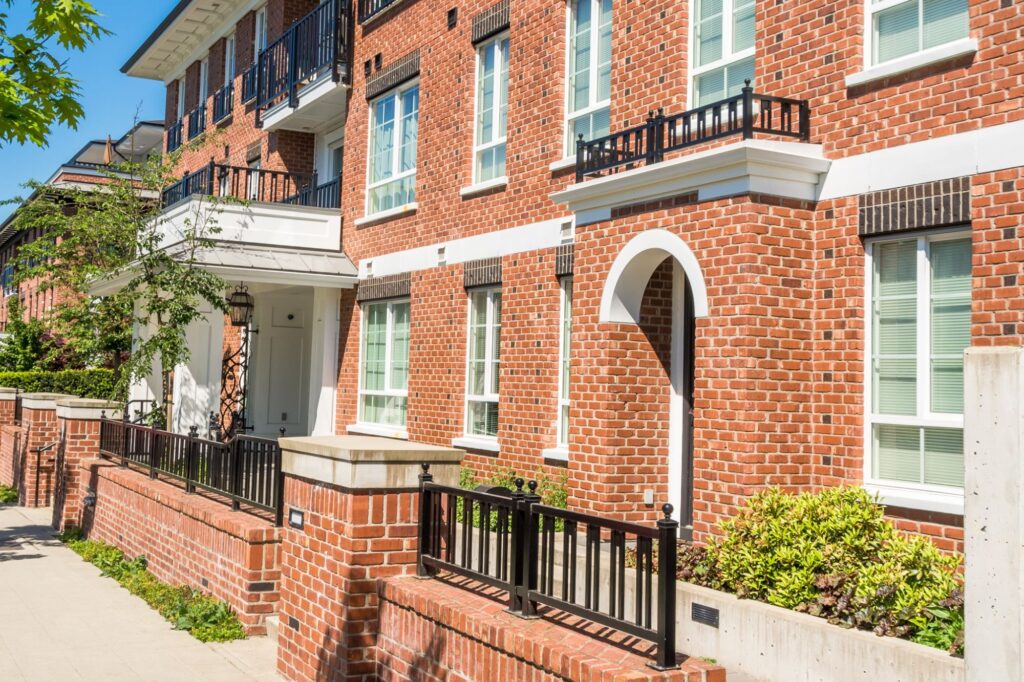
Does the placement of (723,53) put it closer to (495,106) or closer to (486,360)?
(495,106)

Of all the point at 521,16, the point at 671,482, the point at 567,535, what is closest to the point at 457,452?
the point at 567,535

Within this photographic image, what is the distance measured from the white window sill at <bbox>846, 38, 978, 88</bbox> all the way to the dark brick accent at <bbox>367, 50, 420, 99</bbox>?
28.1ft

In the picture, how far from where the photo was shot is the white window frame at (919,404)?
7.75 meters

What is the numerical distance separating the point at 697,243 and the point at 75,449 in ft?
34.2

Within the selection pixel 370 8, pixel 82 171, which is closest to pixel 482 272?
pixel 370 8

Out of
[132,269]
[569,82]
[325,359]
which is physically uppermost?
[569,82]

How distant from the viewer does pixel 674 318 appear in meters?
10.4

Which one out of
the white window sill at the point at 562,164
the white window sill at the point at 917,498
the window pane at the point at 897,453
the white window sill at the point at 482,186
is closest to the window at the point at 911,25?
the window pane at the point at 897,453

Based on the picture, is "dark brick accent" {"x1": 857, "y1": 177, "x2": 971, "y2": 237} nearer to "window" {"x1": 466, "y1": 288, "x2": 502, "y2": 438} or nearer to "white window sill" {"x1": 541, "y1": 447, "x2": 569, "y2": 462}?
"white window sill" {"x1": 541, "y1": 447, "x2": 569, "y2": 462}

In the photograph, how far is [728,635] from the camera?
6.96 metres

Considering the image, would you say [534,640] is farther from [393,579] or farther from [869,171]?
[869,171]

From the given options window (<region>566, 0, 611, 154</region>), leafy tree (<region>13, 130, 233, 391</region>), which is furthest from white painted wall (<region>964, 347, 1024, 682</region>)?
leafy tree (<region>13, 130, 233, 391</region>)

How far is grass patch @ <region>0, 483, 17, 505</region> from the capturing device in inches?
733

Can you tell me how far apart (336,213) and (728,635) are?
1263cm
